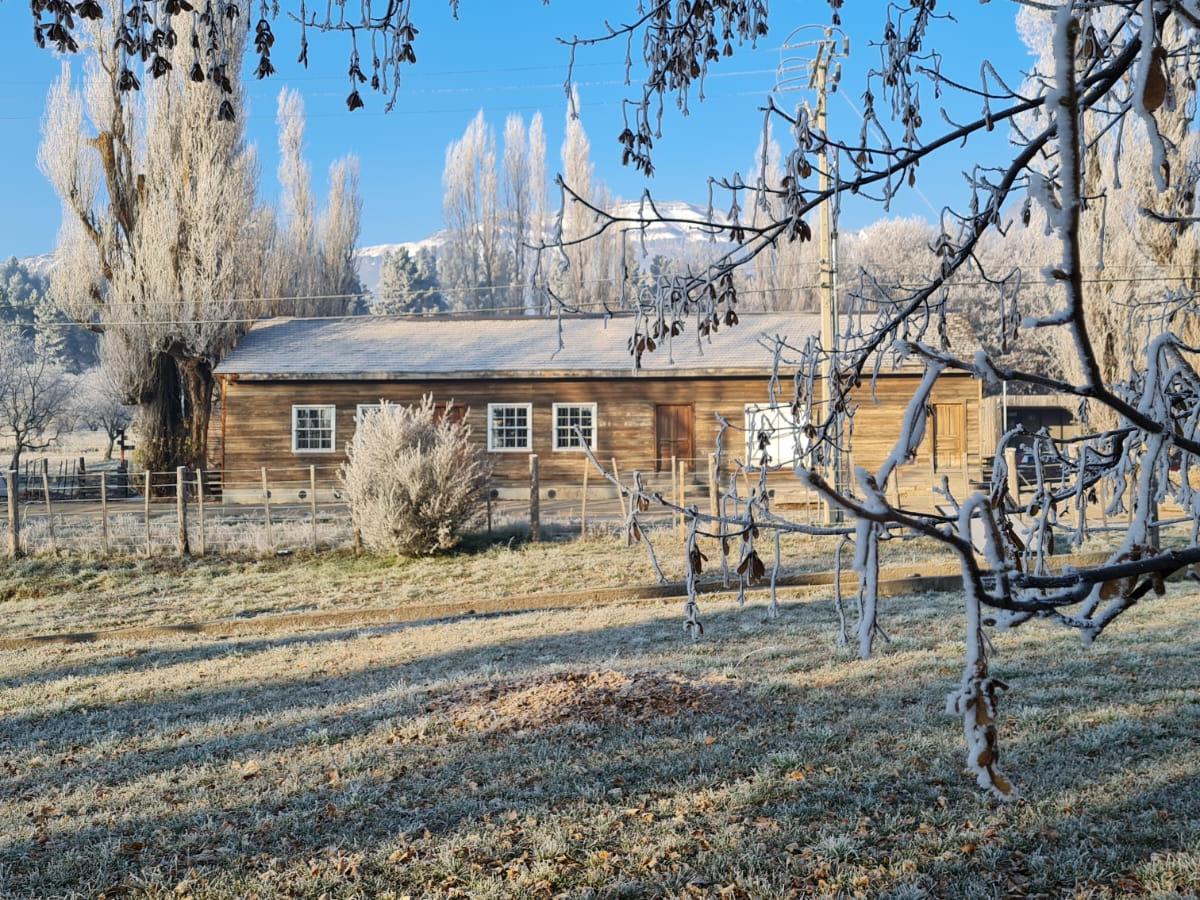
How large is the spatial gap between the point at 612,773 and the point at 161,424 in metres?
25.6

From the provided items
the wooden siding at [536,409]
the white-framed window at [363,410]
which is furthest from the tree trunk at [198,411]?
the white-framed window at [363,410]

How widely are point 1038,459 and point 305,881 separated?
3.34 meters

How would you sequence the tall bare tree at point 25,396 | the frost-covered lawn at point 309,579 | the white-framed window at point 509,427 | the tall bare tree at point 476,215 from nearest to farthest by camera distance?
the frost-covered lawn at point 309,579 < the white-framed window at point 509,427 < the tall bare tree at point 25,396 < the tall bare tree at point 476,215

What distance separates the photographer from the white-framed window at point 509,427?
80.7ft

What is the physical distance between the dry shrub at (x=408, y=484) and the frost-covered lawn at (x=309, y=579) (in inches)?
14.3

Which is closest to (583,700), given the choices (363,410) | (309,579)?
(309,579)

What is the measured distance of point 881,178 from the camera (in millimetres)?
3027

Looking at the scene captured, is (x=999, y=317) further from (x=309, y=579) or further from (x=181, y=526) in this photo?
(x=181, y=526)

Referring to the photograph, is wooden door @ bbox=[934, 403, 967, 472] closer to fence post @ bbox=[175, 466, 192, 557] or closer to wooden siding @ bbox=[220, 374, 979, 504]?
wooden siding @ bbox=[220, 374, 979, 504]

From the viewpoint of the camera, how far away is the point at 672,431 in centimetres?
2442

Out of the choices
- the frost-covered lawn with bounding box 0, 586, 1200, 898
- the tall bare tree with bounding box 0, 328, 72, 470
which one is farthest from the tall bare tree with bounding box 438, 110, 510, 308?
the frost-covered lawn with bounding box 0, 586, 1200, 898

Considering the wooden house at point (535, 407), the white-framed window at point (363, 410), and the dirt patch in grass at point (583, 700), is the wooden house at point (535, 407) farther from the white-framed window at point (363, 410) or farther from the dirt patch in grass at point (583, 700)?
the dirt patch in grass at point (583, 700)

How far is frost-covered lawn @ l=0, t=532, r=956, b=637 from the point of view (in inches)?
498

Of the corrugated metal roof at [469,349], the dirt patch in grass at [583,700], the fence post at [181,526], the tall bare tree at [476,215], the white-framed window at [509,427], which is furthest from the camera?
the tall bare tree at [476,215]
